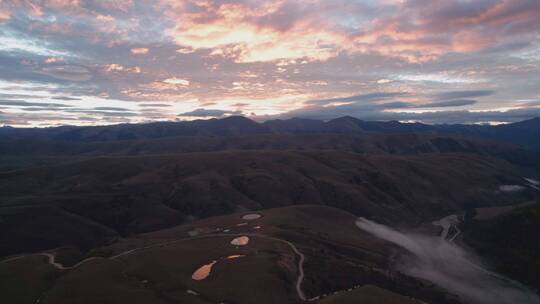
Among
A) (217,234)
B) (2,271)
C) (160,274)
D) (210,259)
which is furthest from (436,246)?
(2,271)

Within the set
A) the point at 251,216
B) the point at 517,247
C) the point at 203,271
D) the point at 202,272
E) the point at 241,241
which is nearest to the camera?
the point at 202,272

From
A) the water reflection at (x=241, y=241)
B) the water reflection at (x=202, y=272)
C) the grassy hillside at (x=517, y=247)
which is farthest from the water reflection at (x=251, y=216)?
the grassy hillside at (x=517, y=247)

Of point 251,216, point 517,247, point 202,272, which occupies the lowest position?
point 517,247

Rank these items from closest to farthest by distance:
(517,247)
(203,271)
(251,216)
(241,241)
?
(203,271), (241,241), (251,216), (517,247)

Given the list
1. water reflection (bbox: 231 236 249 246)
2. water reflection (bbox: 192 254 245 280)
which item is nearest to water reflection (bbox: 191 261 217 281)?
water reflection (bbox: 192 254 245 280)

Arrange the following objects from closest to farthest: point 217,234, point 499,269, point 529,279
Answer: point 217,234 < point 529,279 < point 499,269

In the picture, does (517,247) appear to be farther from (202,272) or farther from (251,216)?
(202,272)

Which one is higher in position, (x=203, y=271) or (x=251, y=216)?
(x=203, y=271)

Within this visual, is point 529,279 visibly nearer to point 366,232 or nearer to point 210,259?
point 366,232

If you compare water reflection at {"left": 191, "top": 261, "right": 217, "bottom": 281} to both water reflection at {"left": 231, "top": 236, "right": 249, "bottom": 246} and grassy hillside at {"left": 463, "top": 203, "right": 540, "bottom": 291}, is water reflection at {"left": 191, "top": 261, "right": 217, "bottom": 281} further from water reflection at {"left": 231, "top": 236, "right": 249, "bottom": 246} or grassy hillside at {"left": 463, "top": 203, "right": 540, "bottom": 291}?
grassy hillside at {"left": 463, "top": 203, "right": 540, "bottom": 291}

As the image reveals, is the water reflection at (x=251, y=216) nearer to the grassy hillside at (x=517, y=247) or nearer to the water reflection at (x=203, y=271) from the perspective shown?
the water reflection at (x=203, y=271)

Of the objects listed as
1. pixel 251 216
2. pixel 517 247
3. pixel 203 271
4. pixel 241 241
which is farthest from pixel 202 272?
pixel 517 247
